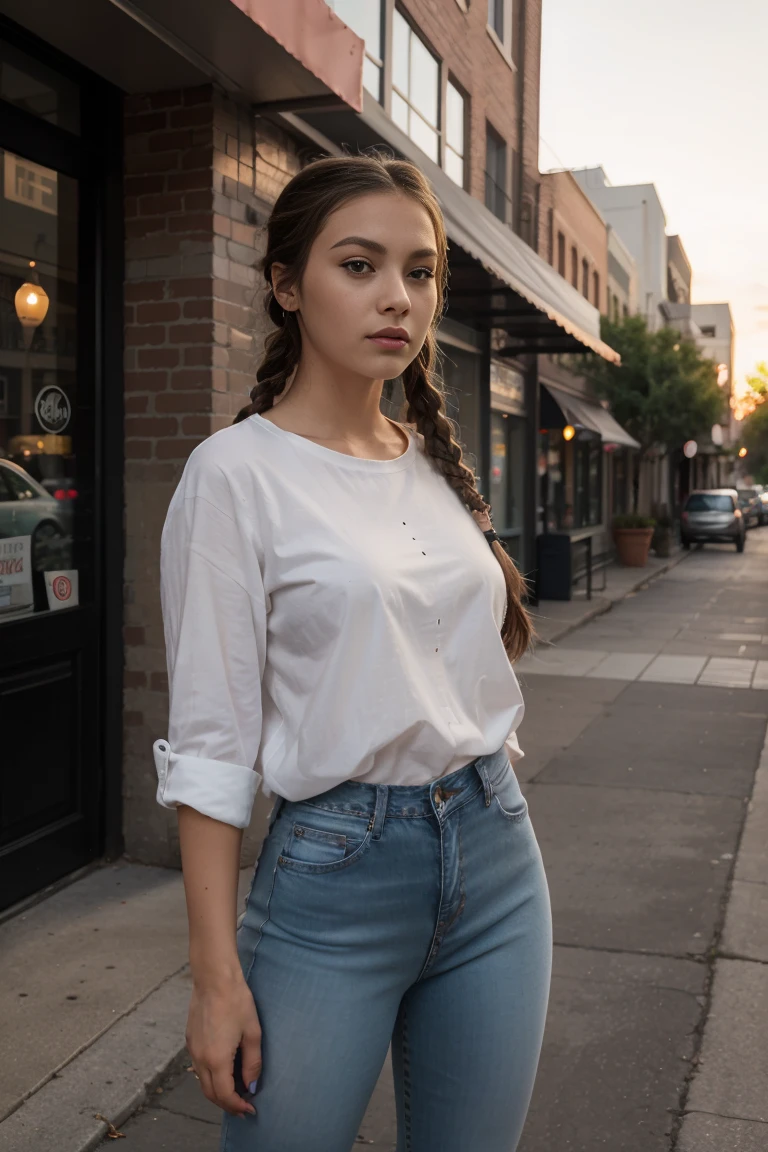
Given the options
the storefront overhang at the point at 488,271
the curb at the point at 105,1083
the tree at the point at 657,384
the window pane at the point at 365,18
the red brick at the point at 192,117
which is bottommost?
the curb at the point at 105,1083

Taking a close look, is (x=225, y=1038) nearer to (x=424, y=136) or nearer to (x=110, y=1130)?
(x=110, y=1130)

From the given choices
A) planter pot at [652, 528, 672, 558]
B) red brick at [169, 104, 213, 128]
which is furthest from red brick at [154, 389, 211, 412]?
planter pot at [652, 528, 672, 558]

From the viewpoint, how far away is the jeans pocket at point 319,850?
1509mm

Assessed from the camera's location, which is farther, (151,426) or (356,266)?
(151,426)

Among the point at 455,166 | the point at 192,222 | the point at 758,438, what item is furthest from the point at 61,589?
the point at 758,438

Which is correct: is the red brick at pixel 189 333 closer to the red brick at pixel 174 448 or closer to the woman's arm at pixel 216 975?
the red brick at pixel 174 448

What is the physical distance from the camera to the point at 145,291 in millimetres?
4762

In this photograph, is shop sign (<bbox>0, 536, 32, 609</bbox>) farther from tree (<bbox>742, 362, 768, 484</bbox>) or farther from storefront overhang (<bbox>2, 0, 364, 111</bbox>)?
tree (<bbox>742, 362, 768, 484</bbox>)

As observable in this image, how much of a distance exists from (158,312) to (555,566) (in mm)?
12665

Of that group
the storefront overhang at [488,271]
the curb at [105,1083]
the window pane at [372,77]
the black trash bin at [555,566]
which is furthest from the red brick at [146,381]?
the black trash bin at [555,566]

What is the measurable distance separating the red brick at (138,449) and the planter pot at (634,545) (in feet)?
67.7

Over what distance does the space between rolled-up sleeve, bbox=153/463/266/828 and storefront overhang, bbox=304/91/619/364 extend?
4.32m

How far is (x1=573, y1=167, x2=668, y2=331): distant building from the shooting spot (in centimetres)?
3894

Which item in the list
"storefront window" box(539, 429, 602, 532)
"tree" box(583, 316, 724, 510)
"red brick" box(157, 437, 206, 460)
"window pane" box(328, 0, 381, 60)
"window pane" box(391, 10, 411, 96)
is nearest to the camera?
"red brick" box(157, 437, 206, 460)
